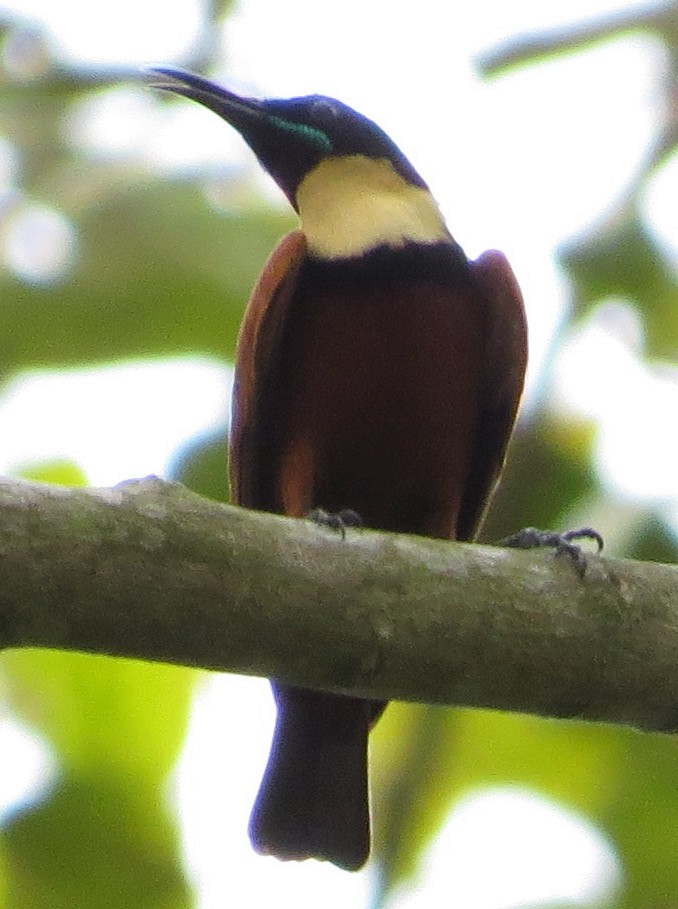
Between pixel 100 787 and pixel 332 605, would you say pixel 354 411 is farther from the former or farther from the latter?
pixel 332 605

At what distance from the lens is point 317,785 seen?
15.1 ft

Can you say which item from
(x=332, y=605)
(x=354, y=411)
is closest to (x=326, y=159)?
(x=354, y=411)

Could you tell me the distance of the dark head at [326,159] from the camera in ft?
16.9

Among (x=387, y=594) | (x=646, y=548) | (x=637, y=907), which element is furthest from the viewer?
(x=646, y=548)

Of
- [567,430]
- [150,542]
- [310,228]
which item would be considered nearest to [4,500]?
[150,542]

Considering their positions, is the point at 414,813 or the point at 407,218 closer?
the point at 414,813

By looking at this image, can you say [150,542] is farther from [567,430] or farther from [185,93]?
[185,93]

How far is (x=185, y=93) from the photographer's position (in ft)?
17.1

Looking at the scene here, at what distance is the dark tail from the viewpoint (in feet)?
14.9

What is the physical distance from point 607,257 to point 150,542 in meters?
2.30

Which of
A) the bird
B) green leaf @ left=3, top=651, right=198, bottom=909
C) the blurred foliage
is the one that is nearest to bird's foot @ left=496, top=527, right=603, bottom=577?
the blurred foliage

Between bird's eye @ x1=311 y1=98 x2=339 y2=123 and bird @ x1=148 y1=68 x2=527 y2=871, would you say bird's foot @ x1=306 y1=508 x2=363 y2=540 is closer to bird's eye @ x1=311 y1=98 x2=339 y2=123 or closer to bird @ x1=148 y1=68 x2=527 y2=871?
bird @ x1=148 y1=68 x2=527 y2=871

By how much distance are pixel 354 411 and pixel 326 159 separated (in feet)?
4.21

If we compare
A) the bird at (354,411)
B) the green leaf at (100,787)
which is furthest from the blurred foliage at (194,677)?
the bird at (354,411)
